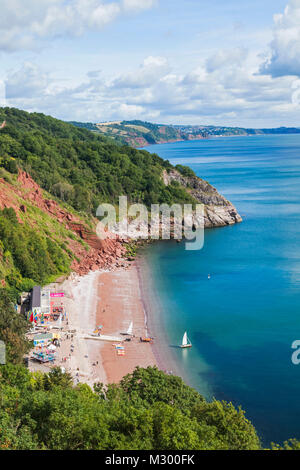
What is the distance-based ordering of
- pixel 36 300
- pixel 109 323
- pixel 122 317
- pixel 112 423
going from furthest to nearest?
pixel 122 317
pixel 36 300
pixel 109 323
pixel 112 423

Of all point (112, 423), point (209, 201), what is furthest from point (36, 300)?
point (209, 201)

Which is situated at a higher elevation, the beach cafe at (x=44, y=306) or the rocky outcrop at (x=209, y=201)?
the rocky outcrop at (x=209, y=201)

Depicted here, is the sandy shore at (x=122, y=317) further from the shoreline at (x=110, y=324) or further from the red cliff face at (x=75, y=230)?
the red cliff face at (x=75, y=230)

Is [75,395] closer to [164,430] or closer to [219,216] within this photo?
[164,430]

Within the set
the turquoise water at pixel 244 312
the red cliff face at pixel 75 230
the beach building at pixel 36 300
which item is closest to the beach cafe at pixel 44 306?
the beach building at pixel 36 300

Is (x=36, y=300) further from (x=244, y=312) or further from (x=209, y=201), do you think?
(x=209, y=201)

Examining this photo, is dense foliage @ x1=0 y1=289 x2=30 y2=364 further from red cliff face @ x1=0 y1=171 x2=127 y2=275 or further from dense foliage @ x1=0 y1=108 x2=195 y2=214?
dense foliage @ x1=0 y1=108 x2=195 y2=214
